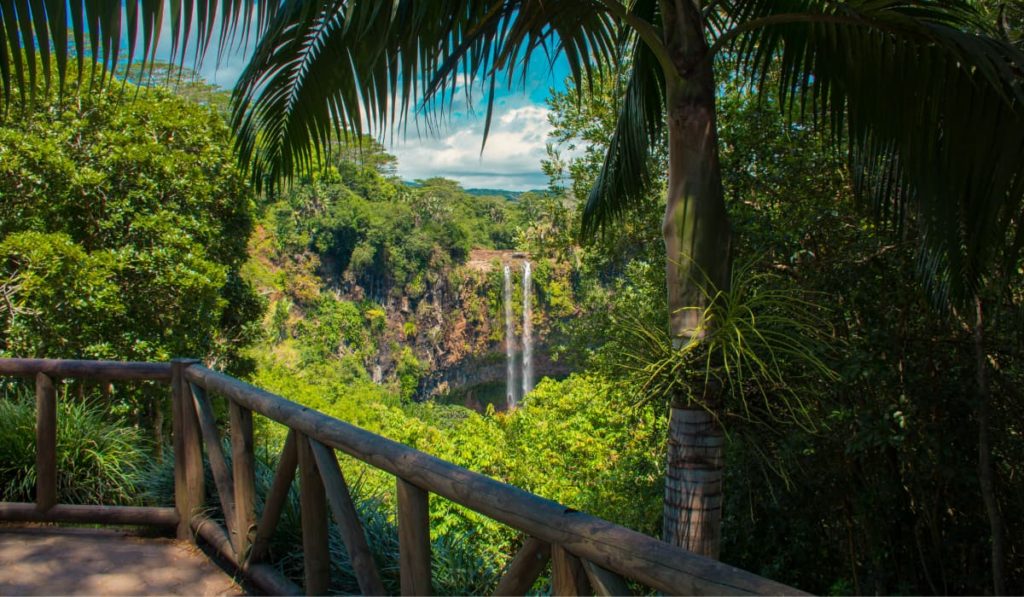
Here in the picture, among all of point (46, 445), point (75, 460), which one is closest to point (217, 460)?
point (46, 445)

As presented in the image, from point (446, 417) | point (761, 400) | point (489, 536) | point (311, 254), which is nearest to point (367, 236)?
point (311, 254)

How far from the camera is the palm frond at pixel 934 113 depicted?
2.24 meters

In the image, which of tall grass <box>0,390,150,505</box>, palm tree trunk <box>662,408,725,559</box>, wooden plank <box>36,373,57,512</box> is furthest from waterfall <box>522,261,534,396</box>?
palm tree trunk <box>662,408,725,559</box>

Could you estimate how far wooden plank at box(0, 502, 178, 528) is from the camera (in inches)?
124

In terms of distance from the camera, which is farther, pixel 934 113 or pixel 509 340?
pixel 509 340

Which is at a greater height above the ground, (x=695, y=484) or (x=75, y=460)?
(x=695, y=484)

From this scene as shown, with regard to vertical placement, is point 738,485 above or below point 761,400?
below

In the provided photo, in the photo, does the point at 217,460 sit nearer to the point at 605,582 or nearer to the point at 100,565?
the point at 100,565

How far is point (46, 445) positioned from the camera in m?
3.24

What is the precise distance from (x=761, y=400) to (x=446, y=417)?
26683 millimetres

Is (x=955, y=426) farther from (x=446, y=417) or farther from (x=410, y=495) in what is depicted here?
(x=446, y=417)

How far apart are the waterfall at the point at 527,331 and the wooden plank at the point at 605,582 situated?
30.8 metres

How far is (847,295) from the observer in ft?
14.9

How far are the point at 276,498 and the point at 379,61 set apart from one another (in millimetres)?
1536
